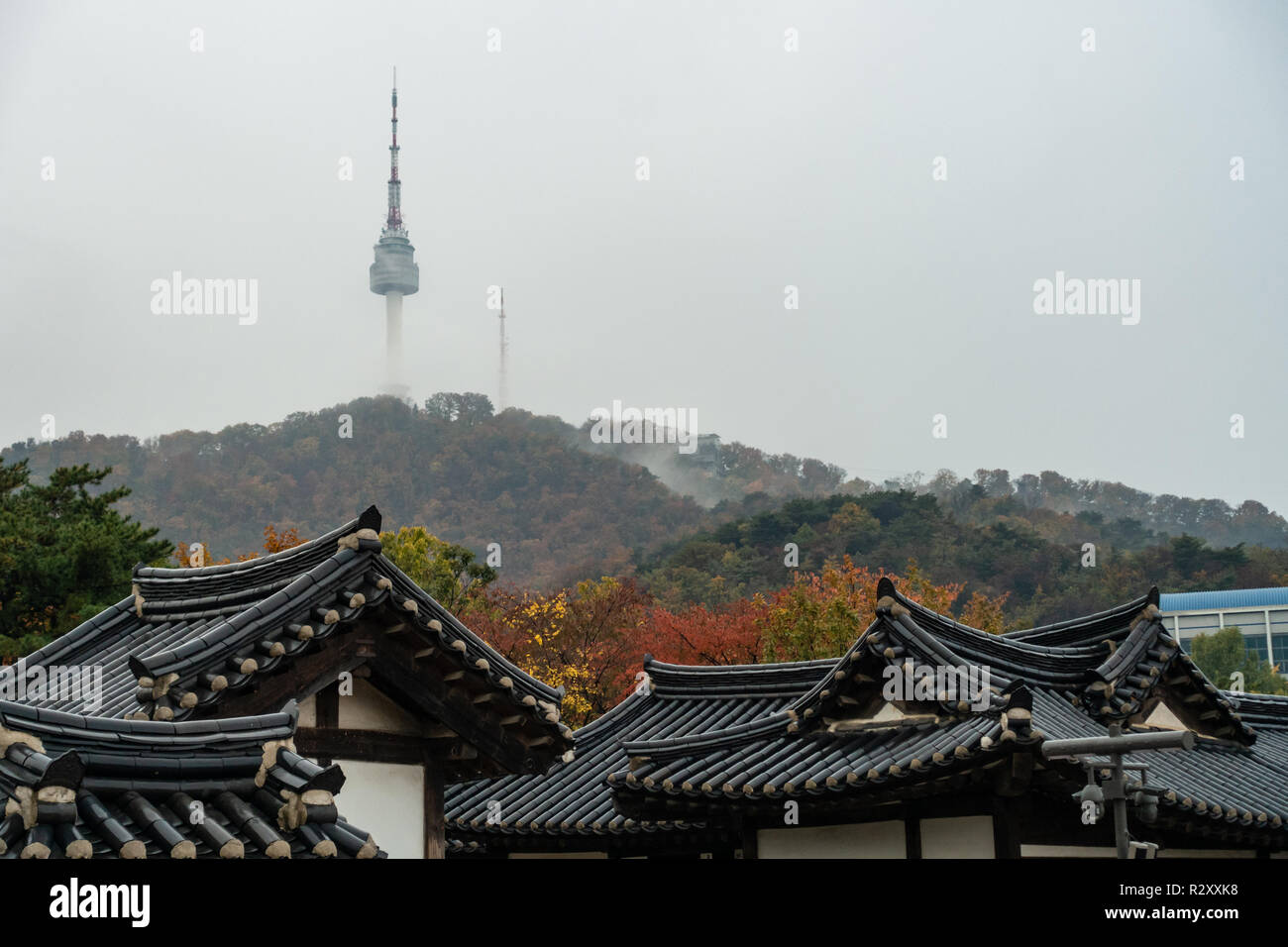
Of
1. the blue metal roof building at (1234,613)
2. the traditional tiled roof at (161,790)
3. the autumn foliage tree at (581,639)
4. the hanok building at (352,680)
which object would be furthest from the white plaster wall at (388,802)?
the blue metal roof building at (1234,613)

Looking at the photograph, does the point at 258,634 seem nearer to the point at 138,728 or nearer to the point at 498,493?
the point at 138,728

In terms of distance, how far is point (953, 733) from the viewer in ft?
45.7

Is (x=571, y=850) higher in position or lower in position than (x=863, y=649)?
lower

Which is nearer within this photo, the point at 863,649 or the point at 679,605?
the point at 863,649

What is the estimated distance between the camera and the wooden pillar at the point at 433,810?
1276 centimetres

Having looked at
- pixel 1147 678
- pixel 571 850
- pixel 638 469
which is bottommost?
pixel 571 850

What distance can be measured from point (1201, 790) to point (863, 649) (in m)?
4.78

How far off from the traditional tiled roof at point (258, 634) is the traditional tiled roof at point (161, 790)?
8.16 ft

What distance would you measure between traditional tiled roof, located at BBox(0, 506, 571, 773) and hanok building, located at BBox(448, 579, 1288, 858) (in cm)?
297

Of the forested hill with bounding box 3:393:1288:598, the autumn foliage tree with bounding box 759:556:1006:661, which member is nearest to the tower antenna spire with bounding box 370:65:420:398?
the forested hill with bounding box 3:393:1288:598

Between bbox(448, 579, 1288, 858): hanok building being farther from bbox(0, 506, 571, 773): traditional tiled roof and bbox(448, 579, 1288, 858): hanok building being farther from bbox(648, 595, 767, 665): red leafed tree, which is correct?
bbox(648, 595, 767, 665): red leafed tree
